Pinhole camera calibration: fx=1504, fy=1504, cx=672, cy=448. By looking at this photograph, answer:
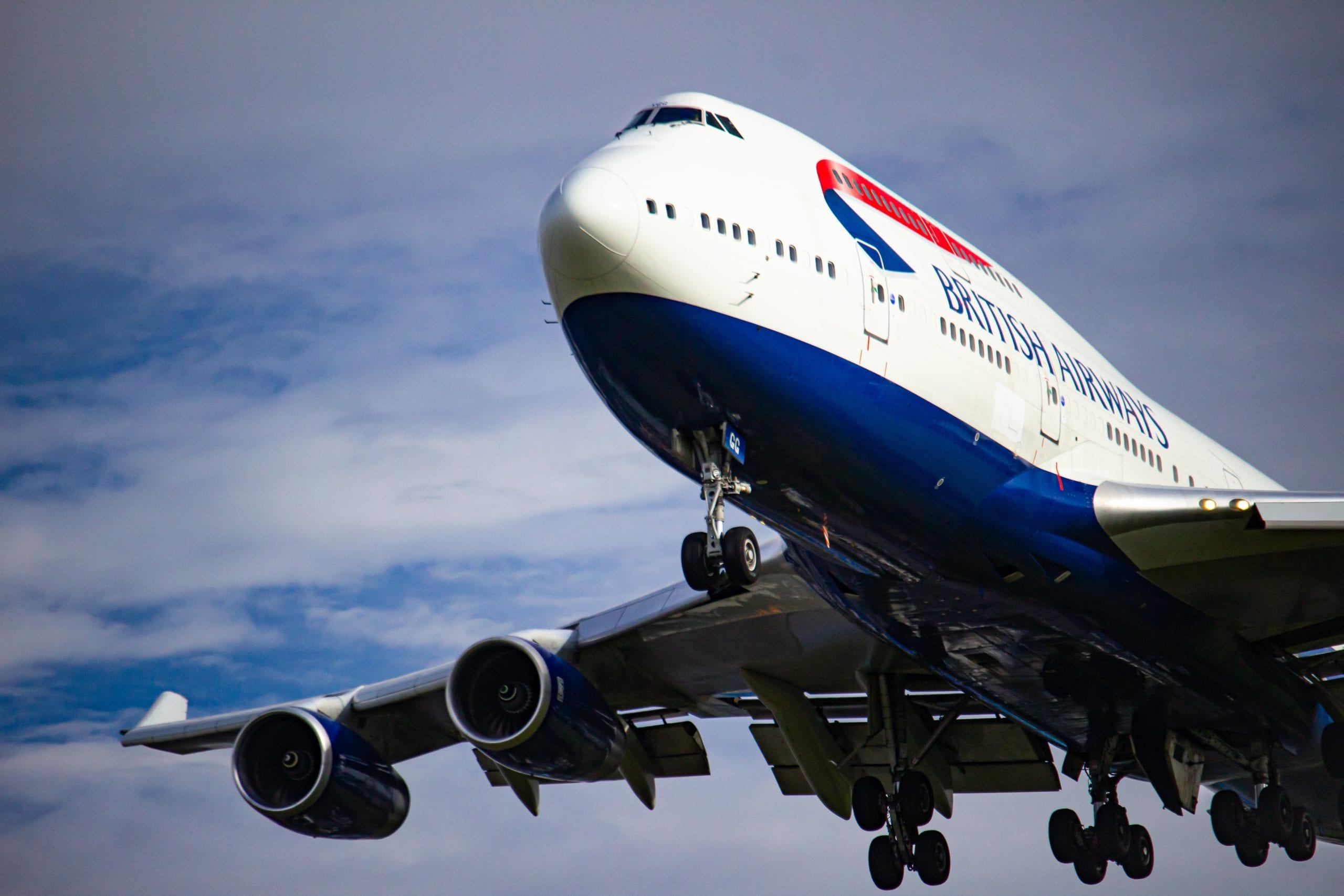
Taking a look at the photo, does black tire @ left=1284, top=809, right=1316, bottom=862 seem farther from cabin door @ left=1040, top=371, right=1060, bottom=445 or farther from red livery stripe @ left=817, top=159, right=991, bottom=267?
red livery stripe @ left=817, top=159, right=991, bottom=267

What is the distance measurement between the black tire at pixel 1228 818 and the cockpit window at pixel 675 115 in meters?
12.3

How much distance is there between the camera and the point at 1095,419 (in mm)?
17078

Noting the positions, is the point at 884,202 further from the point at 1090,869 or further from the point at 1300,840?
the point at 1300,840

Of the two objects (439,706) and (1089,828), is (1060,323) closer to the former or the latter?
(1089,828)

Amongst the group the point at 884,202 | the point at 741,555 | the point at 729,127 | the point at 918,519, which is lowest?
the point at 741,555

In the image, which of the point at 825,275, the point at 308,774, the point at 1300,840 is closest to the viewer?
the point at 825,275

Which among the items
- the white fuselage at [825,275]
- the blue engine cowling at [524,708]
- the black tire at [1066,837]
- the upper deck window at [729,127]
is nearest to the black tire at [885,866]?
the black tire at [1066,837]

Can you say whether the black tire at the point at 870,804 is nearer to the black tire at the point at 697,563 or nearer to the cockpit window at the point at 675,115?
the black tire at the point at 697,563

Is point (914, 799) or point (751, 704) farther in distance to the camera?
point (751, 704)

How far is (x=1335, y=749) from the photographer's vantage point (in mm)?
18812

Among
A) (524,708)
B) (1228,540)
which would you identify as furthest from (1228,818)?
(524,708)

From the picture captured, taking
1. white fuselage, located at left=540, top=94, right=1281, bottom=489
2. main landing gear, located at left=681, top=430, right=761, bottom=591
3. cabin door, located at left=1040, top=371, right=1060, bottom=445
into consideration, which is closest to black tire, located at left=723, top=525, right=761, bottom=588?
main landing gear, located at left=681, top=430, right=761, bottom=591

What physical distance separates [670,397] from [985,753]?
11027mm

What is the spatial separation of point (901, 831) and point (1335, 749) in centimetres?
549
